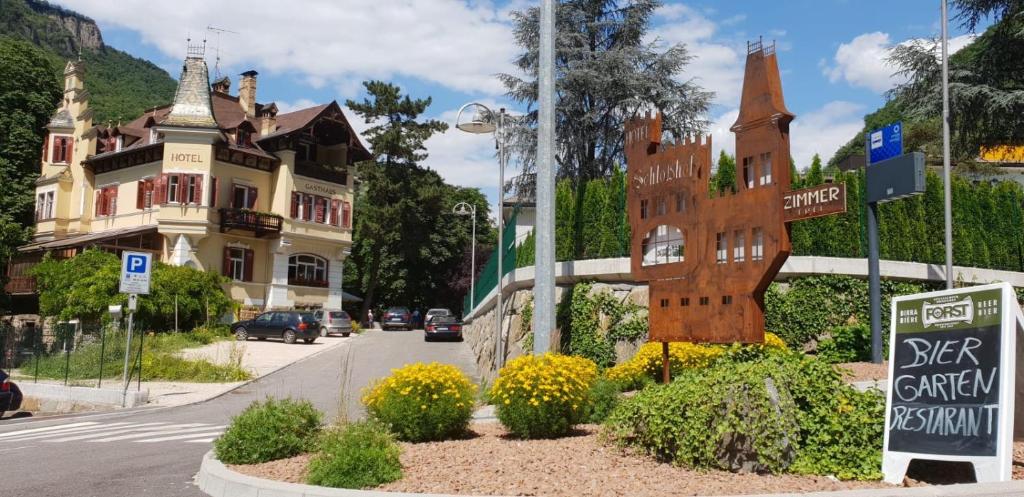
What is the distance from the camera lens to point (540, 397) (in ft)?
30.2

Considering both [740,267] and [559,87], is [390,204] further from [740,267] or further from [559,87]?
[740,267]

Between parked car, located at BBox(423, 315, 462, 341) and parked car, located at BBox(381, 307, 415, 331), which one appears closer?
parked car, located at BBox(423, 315, 462, 341)

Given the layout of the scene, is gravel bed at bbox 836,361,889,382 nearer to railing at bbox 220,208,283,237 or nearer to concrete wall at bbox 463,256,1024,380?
concrete wall at bbox 463,256,1024,380

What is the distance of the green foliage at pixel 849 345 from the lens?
49.2 feet

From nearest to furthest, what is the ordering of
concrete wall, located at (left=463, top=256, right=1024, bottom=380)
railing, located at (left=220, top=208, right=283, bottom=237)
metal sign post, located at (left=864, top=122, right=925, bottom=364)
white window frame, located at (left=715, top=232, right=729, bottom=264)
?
white window frame, located at (left=715, top=232, right=729, bottom=264) → metal sign post, located at (left=864, top=122, right=925, bottom=364) → concrete wall, located at (left=463, top=256, right=1024, bottom=380) → railing, located at (left=220, top=208, right=283, bottom=237)

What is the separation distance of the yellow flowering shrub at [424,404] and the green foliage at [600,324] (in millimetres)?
7223

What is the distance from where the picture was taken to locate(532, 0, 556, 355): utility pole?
13.7 metres

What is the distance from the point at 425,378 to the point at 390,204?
4819 cm

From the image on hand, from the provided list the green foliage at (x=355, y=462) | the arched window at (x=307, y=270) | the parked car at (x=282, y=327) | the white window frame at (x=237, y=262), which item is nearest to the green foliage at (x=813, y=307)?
the green foliage at (x=355, y=462)

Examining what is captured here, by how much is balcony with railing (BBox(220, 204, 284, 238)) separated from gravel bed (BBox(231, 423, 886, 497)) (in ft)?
117

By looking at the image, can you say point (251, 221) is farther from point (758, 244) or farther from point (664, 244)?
point (758, 244)

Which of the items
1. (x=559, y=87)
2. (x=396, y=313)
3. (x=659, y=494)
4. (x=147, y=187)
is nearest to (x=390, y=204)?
(x=396, y=313)

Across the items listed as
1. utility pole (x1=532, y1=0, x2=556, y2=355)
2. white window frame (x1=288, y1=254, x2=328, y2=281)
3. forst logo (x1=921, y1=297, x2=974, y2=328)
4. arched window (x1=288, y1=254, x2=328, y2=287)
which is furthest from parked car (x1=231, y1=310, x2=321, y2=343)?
forst logo (x1=921, y1=297, x2=974, y2=328)

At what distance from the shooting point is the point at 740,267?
411 inches
